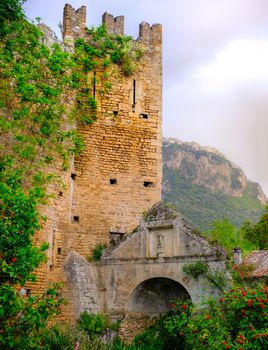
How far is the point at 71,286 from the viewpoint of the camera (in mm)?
15227

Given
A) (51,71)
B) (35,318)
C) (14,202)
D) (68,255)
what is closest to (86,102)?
(51,71)

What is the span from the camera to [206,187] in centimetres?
A: 7738

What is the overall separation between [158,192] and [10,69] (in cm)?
632

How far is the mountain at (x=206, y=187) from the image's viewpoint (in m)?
64.7

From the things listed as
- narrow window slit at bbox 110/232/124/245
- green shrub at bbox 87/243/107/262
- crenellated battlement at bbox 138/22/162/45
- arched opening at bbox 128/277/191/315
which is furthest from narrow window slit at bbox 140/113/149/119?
arched opening at bbox 128/277/191/315

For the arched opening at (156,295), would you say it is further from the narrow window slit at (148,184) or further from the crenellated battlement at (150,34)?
the crenellated battlement at (150,34)

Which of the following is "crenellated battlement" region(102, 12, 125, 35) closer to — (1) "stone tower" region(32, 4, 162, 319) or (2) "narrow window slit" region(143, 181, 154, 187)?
(1) "stone tower" region(32, 4, 162, 319)

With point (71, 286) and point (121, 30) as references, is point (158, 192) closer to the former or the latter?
point (71, 286)

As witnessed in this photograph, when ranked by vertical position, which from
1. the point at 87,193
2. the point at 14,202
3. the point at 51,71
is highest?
the point at 51,71

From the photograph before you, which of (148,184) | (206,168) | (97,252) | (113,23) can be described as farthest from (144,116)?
(206,168)

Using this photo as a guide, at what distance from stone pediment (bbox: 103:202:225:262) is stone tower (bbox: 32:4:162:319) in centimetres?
128

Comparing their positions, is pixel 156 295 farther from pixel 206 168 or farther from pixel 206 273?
pixel 206 168

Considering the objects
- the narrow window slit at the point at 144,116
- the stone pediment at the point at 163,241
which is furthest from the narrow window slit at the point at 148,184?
the narrow window slit at the point at 144,116

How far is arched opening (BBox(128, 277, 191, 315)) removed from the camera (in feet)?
51.1
